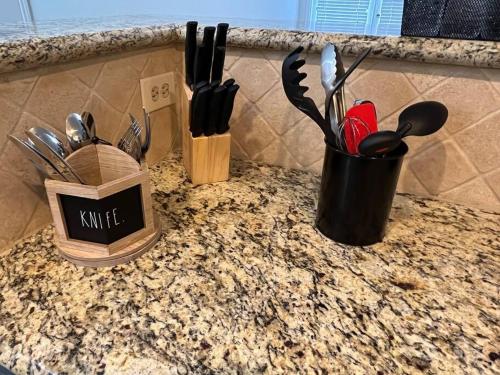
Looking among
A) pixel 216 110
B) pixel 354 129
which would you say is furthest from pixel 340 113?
pixel 216 110

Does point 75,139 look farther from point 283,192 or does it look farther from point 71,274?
point 283,192

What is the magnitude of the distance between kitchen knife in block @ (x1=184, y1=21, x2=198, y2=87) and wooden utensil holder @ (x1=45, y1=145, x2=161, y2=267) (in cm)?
27

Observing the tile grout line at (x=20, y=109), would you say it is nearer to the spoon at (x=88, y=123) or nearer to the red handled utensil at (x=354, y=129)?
the spoon at (x=88, y=123)

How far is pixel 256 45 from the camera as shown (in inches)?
30.9

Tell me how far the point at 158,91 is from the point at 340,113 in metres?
0.47

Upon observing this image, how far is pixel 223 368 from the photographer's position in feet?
1.36

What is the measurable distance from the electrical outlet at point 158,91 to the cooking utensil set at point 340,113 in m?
0.39

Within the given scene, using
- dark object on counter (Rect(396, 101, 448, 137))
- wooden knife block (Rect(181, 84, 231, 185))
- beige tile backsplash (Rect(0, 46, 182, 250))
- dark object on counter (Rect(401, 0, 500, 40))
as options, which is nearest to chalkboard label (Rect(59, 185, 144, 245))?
beige tile backsplash (Rect(0, 46, 182, 250))

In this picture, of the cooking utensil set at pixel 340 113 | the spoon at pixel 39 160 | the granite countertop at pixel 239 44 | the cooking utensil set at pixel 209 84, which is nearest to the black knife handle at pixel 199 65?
the cooking utensil set at pixel 209 84

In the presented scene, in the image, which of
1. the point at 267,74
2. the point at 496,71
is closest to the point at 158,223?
the point at 267,74

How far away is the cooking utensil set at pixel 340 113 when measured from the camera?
0.54m

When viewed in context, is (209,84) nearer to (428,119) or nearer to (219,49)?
(219,49)

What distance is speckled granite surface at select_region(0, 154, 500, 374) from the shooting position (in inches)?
16.8

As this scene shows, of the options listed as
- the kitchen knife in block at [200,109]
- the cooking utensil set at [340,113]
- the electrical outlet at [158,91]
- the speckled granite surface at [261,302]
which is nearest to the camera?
the speckled granite surface at [261,302]
